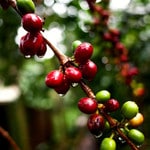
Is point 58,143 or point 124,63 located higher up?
point 124,63

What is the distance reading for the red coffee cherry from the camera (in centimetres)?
80

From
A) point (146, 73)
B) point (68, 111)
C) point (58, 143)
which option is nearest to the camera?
point (146, 73)

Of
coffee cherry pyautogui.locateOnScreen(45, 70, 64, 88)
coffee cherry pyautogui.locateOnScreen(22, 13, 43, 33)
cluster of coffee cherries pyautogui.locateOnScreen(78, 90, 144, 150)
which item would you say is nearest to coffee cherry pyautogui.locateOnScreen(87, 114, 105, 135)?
cluster of coffee cherries pyautogui.locateOnScreen(78, 90, 144, 150)

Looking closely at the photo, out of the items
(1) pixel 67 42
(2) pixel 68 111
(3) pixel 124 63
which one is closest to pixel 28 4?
(3) pixel 124 63

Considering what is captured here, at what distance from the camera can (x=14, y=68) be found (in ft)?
8.73

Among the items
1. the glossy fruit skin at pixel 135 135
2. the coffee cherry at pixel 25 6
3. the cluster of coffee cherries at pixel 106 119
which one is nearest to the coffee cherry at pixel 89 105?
the cluster of coffee cherries at pixel 106 119

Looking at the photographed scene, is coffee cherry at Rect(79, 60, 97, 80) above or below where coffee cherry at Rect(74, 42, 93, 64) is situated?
below

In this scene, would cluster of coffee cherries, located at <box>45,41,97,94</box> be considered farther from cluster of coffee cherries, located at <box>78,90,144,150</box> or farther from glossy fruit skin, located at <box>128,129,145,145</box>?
glossy fruit skin, located at <box>128,129,145,145</box>

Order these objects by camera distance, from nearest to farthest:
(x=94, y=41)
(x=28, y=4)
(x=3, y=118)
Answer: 1. (x=28, y=4)
2. (x=94, y=41)
3. (x=3, y=118)

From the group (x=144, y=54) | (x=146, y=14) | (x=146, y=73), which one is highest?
(x=146, y=14)

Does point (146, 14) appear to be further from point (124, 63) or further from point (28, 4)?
point (28, 4)

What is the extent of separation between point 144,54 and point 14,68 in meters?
1.03

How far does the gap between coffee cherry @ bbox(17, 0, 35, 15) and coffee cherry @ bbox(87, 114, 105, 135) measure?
277mm

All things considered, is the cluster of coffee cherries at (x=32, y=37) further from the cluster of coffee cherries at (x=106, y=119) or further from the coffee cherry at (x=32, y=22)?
the cluster of coffee cherries at (x=106, y=119)
